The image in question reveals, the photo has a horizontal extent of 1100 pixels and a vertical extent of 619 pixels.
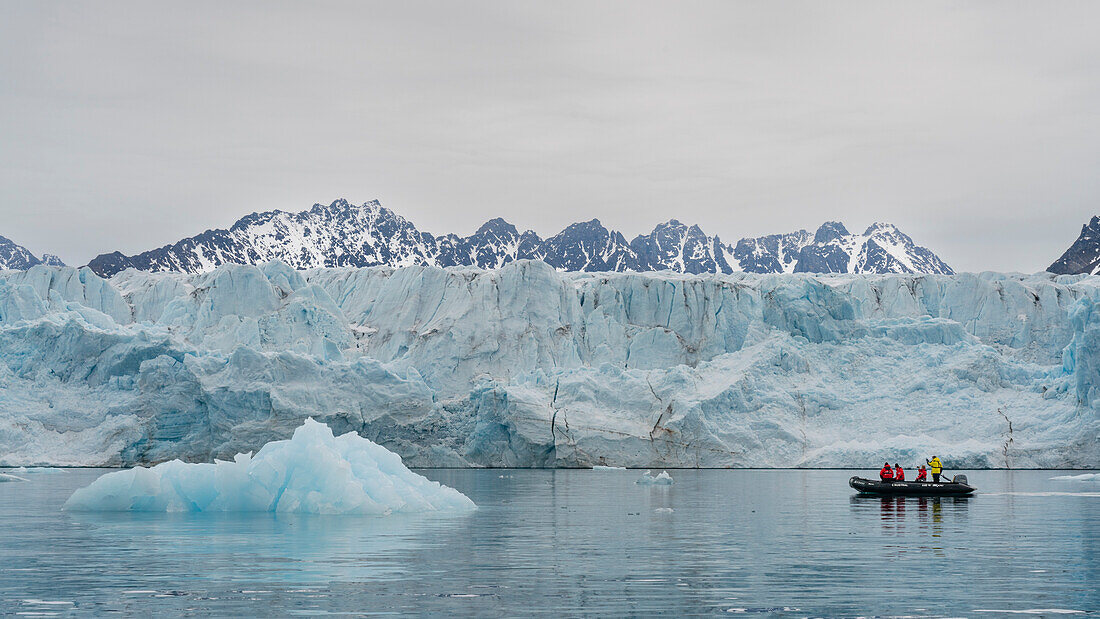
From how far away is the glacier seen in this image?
5431cm

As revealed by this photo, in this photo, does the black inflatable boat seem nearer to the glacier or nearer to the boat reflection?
the boat reflection

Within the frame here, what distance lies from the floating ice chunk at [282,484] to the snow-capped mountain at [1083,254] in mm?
120703

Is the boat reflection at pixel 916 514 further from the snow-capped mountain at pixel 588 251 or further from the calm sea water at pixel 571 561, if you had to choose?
the snow-capped mountain at pixel 588 251

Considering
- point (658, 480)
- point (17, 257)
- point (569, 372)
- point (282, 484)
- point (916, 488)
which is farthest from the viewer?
point (17, 257)

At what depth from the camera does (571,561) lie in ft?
55.6

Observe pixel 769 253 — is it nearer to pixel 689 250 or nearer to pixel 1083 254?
pixel 689 250

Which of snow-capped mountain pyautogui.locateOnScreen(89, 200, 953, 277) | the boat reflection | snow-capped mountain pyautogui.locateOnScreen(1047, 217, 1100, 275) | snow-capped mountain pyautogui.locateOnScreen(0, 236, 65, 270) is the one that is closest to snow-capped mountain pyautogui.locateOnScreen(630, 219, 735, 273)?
snow-capped mountain pyautogui.locateOnScreen(89, 200, 953, 277)

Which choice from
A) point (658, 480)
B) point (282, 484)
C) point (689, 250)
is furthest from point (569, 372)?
point (689, 250)

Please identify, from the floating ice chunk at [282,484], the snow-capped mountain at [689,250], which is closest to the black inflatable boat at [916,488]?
the floating ice chunk at [282,484]

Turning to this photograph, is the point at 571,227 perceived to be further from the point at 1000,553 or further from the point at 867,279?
the point at 1000,553

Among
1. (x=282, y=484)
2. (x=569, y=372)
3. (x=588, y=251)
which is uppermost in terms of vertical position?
(x=588, y=251)

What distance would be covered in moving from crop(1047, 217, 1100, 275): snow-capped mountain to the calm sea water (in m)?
111

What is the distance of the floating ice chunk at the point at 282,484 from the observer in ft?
85.5

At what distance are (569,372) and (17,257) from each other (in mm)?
139943
